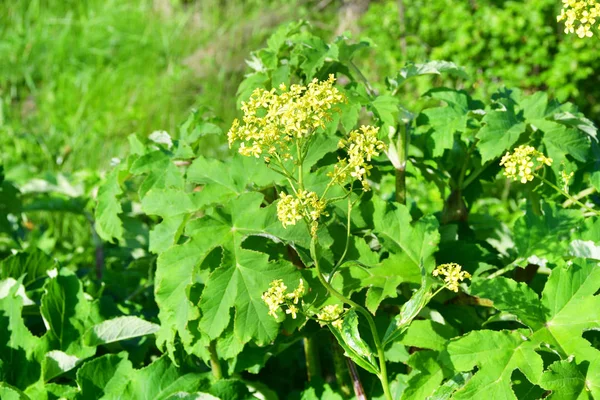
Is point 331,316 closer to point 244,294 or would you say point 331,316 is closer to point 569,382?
point 244,294

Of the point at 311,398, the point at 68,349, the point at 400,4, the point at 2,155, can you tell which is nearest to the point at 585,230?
the point at 311,398

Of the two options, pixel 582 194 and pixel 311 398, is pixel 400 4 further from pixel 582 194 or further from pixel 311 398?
pixel 311 398

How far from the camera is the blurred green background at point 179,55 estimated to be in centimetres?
512

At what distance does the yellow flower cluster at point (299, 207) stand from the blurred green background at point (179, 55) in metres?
2.11

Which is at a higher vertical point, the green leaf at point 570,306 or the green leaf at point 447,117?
the green leaf at point 447,117

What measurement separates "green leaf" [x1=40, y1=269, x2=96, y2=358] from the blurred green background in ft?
3.93

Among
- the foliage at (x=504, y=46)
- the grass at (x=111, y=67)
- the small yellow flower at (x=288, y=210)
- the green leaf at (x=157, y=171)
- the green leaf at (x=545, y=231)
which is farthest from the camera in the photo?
the grass at (x=111, y=67)

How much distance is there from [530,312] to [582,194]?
580mm

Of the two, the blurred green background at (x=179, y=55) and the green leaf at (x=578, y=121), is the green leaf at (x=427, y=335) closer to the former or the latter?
the green leaf at (x=578, y=121)

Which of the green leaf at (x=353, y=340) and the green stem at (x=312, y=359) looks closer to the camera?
the green leaf at (x=353, y=340)

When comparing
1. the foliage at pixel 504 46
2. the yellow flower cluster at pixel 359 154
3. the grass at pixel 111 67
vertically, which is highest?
the yellow flower cluster at pixel 359 154

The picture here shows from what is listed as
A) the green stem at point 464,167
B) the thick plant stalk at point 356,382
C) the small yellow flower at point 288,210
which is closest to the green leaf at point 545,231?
the green stem at point 464,167

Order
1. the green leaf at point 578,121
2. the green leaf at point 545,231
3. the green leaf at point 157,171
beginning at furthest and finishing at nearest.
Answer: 1. the green leaf at point 157,171
2. the green leaf at point 578,121
3. the green leaf at point 545,231

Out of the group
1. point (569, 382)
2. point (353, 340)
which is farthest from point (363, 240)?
point (569, 382)
